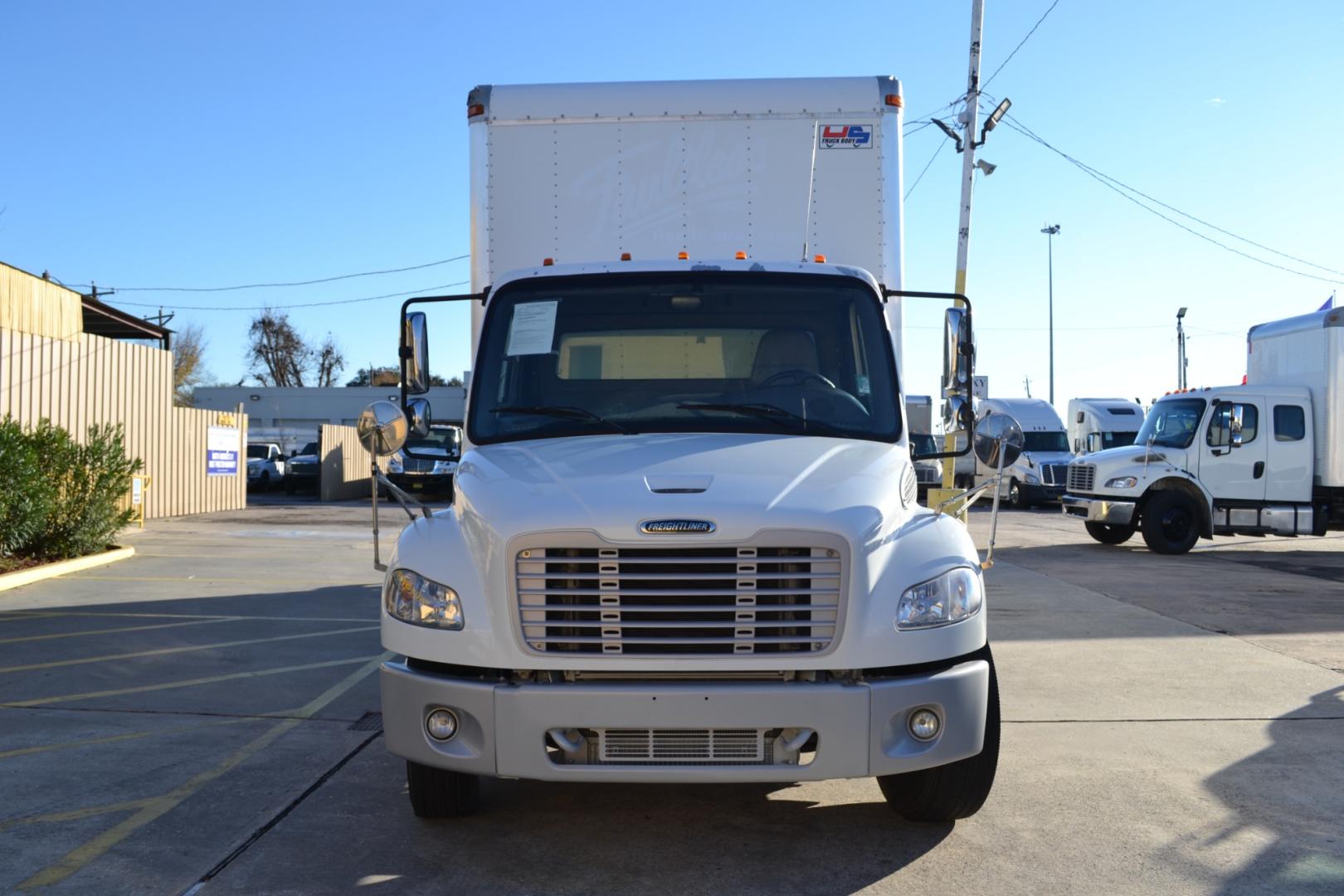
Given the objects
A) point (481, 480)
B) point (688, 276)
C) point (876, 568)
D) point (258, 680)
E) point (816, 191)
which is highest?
point (816, 191)

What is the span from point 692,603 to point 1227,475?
1589 centimetres

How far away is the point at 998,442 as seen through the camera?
17.3 feet

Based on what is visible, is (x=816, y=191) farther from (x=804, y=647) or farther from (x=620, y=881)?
(x=620, y=881)

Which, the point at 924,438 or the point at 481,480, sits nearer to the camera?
the point at 481,480

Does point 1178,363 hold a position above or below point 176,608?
above

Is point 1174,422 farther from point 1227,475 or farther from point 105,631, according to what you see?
point 105,631

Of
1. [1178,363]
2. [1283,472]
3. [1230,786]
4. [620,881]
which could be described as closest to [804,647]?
[620,881]

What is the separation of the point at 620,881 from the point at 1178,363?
65.8 m

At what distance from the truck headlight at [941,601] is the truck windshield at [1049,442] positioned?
27499 mm

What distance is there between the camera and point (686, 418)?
5.04m

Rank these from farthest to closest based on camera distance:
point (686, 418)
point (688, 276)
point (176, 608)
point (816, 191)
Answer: point (176, 608)
point (816, 191)
point (688, 276)
point (686, 418)

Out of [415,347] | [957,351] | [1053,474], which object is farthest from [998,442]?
[1053,474]

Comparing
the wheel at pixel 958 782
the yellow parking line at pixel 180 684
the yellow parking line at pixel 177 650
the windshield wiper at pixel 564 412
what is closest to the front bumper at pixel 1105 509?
the yellow parking line at pixel 177 650

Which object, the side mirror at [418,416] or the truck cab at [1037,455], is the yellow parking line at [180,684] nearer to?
the side mirror at [418,416]
